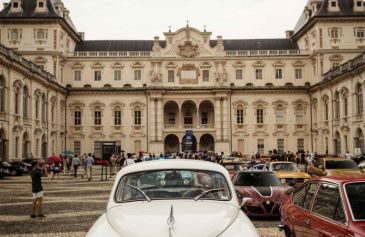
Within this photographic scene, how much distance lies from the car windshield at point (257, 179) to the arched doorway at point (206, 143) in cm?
5009

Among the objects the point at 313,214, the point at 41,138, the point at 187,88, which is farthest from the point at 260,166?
the point at 187,88

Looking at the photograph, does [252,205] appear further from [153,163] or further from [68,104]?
[68,104]

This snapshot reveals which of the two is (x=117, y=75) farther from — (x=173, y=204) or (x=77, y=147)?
(x=173, y=204)

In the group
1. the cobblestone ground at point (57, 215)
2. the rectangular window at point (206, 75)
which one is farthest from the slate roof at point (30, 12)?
the cobblestone ground at point (57, 215)

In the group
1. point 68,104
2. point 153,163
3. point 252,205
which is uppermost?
point 68,104

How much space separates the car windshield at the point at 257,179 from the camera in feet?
50.2

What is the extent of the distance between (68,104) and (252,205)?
53216 millimetres

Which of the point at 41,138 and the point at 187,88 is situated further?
the point at 187,88

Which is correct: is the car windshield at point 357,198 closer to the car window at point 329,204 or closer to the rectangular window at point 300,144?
the car window at point 329,204

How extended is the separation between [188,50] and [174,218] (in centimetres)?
6001

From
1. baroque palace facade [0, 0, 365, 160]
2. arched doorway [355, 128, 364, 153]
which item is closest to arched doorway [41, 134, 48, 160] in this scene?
baroque palace facade [0, 0, 365, 160]

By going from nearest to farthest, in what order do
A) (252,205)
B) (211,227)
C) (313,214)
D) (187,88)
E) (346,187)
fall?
(211,227) < (346,187) < (313,214) < (252,205) < (187,88)

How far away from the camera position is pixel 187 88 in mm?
63500

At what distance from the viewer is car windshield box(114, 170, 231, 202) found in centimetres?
661
